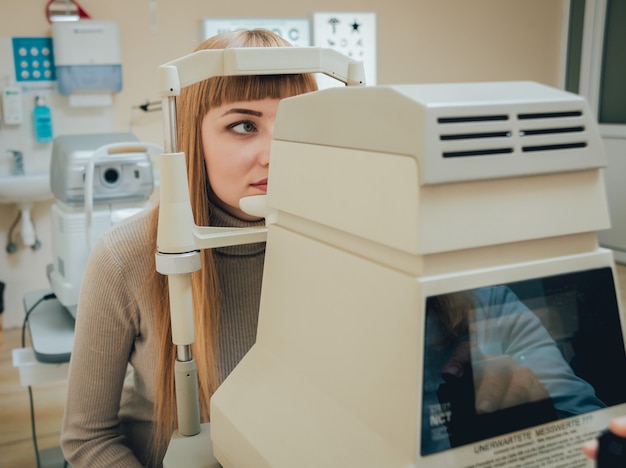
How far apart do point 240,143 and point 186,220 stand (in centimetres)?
34

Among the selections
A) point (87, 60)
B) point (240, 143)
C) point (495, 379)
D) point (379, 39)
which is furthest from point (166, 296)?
point (379, 39)

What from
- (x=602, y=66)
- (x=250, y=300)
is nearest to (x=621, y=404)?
(x=250, y=300)

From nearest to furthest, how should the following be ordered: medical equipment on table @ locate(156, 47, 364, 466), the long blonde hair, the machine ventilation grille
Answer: the machine ventilation grille, medical equipment on table @ locate(156, 47, 364, 466), the long blonde hair

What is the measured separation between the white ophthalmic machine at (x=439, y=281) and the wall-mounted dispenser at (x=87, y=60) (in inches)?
129

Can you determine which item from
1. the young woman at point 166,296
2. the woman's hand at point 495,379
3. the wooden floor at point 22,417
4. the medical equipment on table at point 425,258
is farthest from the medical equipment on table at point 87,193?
the woman's hand at point 495,379

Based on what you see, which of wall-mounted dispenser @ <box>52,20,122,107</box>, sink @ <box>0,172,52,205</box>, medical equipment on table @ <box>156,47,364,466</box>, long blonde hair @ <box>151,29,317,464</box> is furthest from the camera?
wall-mounted dispenser @ <box>52,20,122,107</box>

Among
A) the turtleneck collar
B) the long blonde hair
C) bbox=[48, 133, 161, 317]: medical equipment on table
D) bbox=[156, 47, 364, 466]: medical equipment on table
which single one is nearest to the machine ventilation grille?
bbox=[156, 47, 364, 466]: medical equipment on table

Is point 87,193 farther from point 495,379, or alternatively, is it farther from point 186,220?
point 495,379

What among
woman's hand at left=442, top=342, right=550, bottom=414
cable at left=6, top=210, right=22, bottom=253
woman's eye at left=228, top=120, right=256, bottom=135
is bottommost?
cable at left=6, top=210, right=22, bottom=253

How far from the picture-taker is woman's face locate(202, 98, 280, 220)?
101cm

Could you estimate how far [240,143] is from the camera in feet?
3.35

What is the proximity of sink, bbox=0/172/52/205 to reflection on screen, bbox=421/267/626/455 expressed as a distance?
3294 millimetres

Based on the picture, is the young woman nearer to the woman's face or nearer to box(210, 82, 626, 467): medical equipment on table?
the woman's face

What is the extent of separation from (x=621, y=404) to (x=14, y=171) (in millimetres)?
3611
